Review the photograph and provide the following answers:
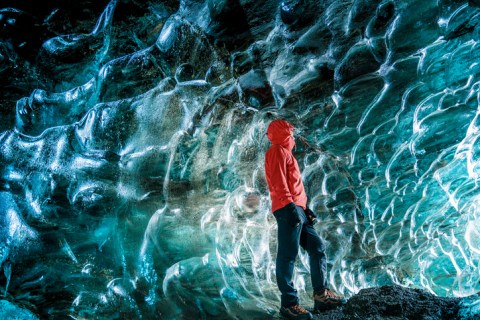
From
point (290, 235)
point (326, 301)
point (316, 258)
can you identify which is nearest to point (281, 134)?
point (290, 235)

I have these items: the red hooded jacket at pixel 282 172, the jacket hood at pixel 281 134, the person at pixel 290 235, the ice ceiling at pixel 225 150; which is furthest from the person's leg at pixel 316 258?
the ice ceiling at pixel 225 150

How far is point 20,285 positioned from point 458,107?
5.87 m

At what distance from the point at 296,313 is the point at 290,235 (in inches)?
25.0

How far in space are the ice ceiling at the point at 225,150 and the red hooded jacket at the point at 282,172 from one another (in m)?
0.89

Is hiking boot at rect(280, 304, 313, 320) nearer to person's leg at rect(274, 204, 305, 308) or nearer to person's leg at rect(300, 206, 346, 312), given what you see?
person's leg at rect(274, 204, 305, 308)

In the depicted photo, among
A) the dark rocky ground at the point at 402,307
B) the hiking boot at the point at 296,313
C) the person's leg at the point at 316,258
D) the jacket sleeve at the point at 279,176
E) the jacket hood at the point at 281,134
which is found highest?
the jacket hood at the point at 281,134

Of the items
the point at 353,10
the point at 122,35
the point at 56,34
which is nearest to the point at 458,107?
the point at 353,10

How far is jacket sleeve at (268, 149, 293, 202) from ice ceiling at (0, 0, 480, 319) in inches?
45.8

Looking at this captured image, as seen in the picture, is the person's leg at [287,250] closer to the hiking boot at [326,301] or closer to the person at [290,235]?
the person at [290,235]

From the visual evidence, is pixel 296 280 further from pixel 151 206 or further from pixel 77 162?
pixel 77 162

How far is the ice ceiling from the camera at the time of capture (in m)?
3.23

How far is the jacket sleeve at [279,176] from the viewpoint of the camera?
294cm

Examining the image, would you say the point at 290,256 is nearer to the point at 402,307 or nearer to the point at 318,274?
the point at 318,274

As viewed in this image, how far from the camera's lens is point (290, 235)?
9.47 ft
